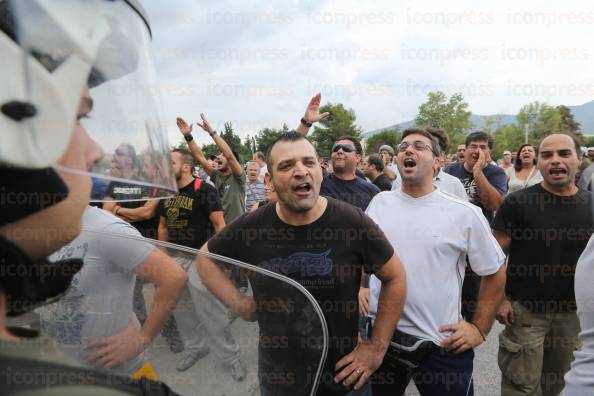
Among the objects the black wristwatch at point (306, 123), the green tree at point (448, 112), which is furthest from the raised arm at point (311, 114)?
the green tree at point (448, 112)

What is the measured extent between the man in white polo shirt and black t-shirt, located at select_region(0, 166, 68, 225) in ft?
7.16

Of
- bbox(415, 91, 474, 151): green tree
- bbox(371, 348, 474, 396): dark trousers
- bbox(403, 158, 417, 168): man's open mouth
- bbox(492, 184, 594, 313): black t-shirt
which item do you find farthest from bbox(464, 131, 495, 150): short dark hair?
bbox(415, 91, 474, 151): green tree

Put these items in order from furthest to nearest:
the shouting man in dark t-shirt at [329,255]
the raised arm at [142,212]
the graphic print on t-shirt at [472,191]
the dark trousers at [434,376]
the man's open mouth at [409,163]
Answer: the graphic print on t-shirt at [472,191], the raised arm at [142,212], the man's open mouth at [409,163], the dark trousers at [434,376], the shouting man in dark t-shirt at [329,255]

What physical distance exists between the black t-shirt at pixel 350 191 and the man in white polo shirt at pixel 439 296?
174 cm

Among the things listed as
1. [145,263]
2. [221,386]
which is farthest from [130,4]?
[221,386]

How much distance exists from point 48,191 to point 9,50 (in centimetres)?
20

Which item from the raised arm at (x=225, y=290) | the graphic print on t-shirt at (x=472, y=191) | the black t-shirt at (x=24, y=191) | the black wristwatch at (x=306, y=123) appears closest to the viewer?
the black t-shirt at (x=24, y=191)

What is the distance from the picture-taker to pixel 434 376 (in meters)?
2.40

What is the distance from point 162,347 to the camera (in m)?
0.94

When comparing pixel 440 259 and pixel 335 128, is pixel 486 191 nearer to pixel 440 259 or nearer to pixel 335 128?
pixel 440 259

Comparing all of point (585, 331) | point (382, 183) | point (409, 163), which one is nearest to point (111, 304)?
point (585, 331)

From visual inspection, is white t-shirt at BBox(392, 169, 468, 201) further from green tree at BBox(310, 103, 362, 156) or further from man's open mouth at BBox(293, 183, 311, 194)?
green tree at BBox(310, 103, 362, 156)

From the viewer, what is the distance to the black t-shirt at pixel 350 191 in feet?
14.4

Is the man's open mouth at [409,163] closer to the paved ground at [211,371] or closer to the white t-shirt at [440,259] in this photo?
the white t-shirt at [440,259]
